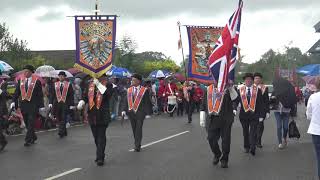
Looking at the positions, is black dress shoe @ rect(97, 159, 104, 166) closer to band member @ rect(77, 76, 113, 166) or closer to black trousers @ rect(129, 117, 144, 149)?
band member @ rect(77, 76, 113, 166)

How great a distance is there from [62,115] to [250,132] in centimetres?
571

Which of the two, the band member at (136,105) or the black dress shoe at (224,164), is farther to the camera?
the band member at (136,105)

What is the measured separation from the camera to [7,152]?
11961 millimetres

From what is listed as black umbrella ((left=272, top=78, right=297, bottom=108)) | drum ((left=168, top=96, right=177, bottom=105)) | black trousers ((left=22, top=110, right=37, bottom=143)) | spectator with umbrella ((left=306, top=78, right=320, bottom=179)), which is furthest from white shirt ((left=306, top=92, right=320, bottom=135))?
drum ((left=168, top=96, right=177, bottom=105))

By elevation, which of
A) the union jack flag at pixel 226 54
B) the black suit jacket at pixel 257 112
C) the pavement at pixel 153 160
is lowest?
the pavement at pixel 153 160

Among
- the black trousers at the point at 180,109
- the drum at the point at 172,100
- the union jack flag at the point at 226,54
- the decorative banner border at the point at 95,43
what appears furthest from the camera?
the black trousers at the point at 180,109

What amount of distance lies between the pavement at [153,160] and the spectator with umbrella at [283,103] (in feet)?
1.37

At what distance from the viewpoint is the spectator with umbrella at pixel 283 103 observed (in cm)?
1277

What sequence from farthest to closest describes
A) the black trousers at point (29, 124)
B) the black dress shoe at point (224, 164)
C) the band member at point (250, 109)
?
1. the black trousers at point (29, 124)
2. the band member at point (250, 109)
3. the black dress shoe at point (224, 164)

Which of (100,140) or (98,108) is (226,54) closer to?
(98,108)

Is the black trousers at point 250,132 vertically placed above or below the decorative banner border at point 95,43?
below

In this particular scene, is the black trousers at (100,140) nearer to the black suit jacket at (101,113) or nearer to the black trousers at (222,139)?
the black suit jacket at (101,113)

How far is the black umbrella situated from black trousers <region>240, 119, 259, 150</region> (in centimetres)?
115

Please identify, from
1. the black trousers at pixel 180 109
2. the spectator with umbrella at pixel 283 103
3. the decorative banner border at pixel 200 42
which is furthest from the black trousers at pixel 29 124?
the black trousers at pixel 180 109
